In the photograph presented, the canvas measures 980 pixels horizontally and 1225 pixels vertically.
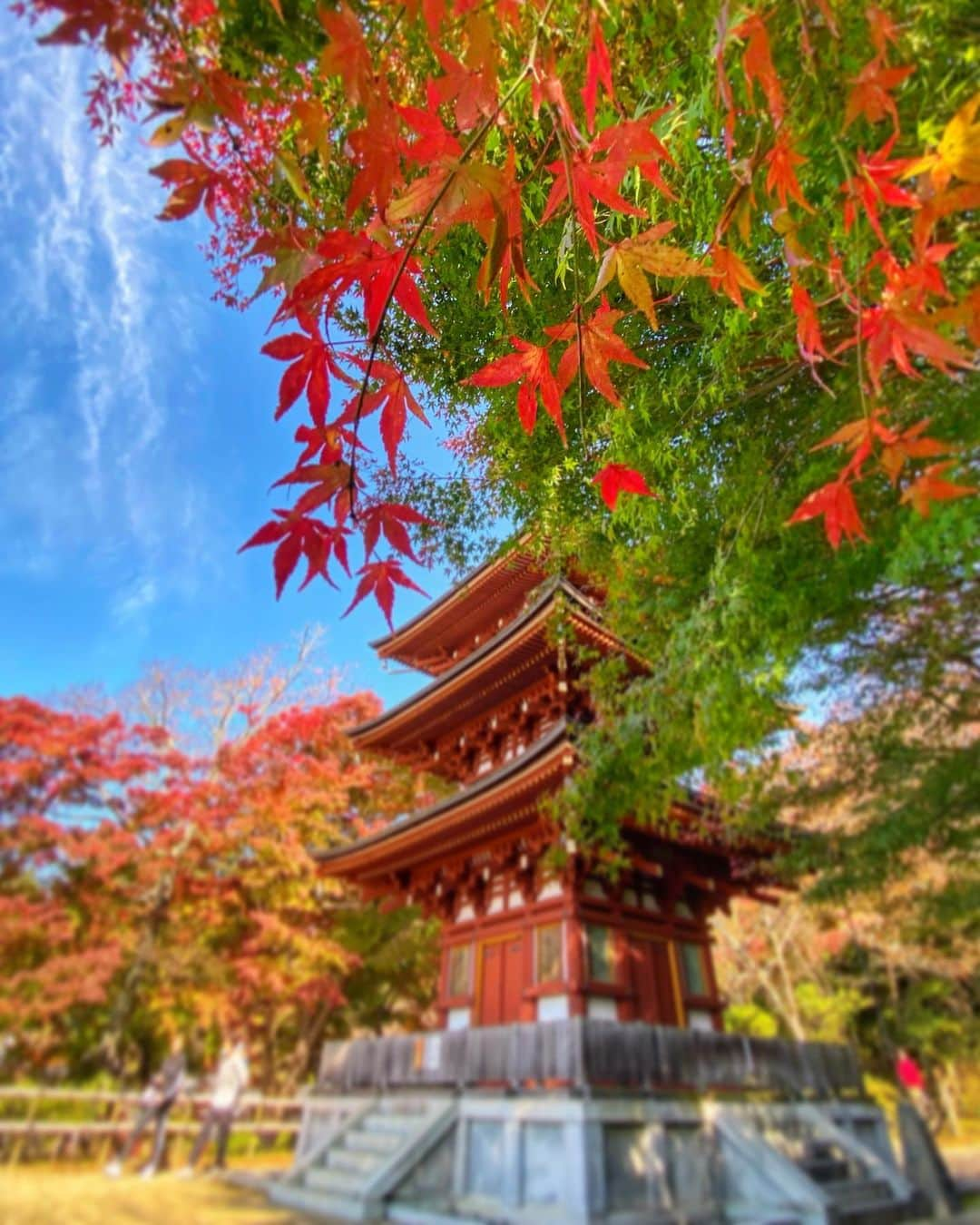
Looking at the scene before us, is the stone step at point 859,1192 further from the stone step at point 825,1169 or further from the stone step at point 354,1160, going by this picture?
the stone step at point 354,1160

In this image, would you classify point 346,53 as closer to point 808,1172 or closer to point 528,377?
point 528,377

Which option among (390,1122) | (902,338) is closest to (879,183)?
(902,338)

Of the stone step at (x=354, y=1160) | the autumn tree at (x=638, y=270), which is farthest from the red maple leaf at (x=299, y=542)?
the stone step at (x=354, y=1160)

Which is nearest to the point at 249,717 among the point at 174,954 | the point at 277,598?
the point at 174,954

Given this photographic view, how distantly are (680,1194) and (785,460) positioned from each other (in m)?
7.23

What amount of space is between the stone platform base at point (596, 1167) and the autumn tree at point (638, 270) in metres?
4.50

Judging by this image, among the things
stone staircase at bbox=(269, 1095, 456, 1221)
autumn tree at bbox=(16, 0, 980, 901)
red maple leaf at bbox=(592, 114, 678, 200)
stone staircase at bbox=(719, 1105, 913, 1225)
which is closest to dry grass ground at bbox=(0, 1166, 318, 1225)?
stone staircase at bbox=(269, 1095, 456, 1221)

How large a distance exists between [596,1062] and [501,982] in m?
2.17

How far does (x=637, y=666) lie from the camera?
9281 millimetres

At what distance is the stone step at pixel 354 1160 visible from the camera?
7438 mm

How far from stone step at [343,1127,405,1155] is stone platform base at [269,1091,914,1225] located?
0.02m

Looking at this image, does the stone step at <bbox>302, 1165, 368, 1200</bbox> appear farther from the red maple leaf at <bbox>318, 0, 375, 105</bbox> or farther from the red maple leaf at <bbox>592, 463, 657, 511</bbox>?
the red maple leaf at <bbox>318, 0, 375, 105</bbox>

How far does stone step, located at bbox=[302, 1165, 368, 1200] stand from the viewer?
6852 mm

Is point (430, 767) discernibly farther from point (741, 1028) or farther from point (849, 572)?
point (741, 1028)
